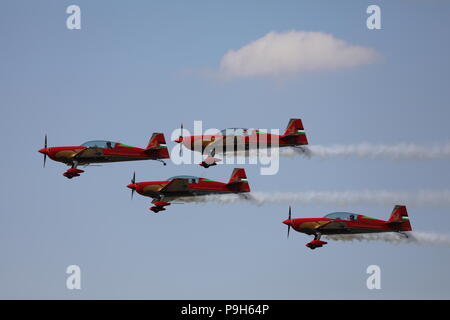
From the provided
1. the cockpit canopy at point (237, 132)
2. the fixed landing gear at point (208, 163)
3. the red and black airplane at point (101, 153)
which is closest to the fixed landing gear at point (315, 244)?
the fixed landing gear at point (208, 163)

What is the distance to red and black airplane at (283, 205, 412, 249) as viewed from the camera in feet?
421

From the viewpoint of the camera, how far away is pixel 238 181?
130250 millimetres

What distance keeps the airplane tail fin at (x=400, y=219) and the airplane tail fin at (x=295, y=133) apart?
9.92m

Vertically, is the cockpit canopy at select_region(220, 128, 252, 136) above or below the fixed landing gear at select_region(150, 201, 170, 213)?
above

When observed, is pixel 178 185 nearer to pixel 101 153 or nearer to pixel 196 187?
pixel 196 187

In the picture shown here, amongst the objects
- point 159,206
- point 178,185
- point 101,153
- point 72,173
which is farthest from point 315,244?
point 72,173

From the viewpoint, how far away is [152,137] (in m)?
132

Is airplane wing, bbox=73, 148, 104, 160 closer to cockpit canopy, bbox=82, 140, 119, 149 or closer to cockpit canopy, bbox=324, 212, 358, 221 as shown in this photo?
cockpit canopy, bbox=82, 140, 119, 149

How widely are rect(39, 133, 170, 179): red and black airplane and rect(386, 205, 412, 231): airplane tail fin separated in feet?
63.6

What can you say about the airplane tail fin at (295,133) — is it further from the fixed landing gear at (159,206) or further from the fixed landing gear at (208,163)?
A: the fixed landing gear at (159,206)

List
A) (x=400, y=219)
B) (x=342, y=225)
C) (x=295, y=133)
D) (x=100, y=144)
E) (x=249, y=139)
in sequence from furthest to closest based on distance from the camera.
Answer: (x=249, y=139), (x=295, y=133), (x=100, y=144), (x=400, y=219), (x=342, y=225)

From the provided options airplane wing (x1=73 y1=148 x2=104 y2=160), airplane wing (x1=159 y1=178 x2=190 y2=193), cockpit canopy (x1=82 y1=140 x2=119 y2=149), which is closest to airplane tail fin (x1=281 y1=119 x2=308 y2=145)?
airplane wing (x1=159 y1=178 x2=190 y2=193)

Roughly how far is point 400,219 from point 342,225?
17.4 ft
